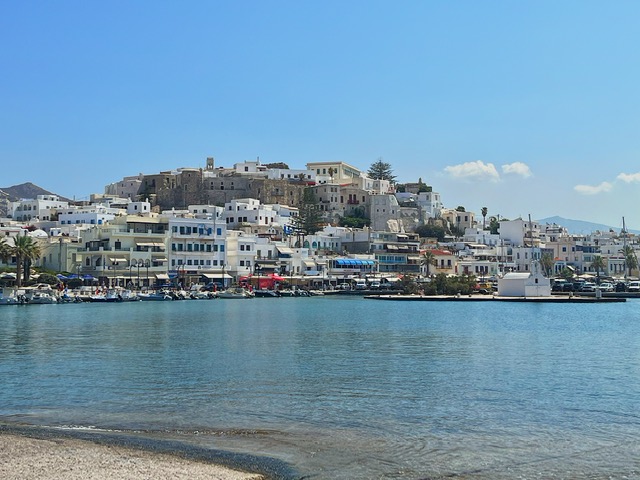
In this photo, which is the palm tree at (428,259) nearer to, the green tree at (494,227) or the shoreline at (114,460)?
the green tree at (494,227)

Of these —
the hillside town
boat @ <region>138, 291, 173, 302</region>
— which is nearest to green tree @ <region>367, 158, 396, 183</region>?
the hillside town

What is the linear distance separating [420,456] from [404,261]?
9057 centimetres

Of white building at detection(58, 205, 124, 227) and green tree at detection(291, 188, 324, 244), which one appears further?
green tree at detection(291, 188, 324, 244)

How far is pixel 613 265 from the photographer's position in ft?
378

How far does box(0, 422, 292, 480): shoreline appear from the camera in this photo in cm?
1348

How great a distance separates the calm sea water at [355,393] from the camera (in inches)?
610

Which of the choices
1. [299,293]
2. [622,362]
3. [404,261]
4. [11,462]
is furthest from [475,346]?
[404,261]

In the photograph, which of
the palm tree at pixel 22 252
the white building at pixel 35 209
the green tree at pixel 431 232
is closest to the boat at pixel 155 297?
the palm tree at pixel 22 252

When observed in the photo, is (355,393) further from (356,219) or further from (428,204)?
(428,204)

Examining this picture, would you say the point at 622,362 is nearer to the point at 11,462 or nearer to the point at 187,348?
the point at 187,348

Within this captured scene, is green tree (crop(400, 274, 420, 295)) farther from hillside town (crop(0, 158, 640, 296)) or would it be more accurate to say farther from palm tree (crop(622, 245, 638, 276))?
palm tree (crop(622, 245, 638, 276))

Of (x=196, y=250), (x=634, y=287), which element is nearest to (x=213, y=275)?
(x=196, y=250)

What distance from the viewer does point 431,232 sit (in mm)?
121562

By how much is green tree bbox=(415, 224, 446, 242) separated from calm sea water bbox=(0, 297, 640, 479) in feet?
254
